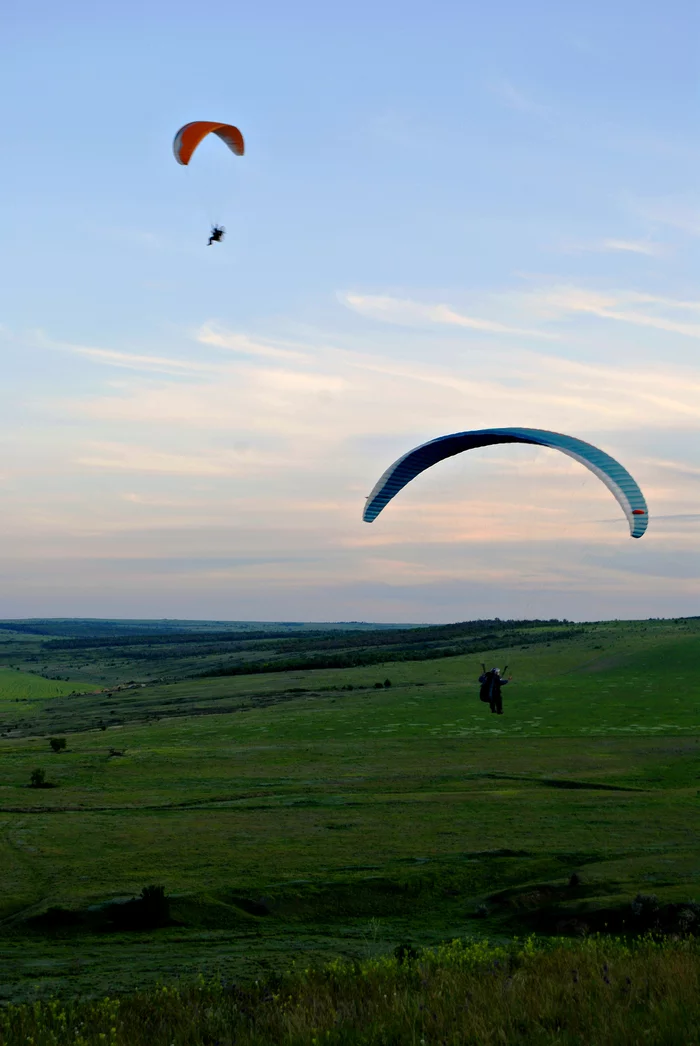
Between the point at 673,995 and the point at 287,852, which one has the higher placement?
the point at 673,995

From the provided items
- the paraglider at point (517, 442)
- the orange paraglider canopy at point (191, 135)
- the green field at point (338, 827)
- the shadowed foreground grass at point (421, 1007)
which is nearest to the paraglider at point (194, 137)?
the orange paraglider canopy at point (191, 135)

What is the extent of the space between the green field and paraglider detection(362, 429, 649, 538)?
847 cm

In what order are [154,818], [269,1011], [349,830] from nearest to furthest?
[269,1011] < [349,830] < [154,818]

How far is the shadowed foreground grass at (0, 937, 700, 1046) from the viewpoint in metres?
8.52

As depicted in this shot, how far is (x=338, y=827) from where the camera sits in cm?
2338

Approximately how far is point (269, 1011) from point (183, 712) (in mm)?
53184

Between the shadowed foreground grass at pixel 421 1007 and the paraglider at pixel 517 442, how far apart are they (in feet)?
59.3

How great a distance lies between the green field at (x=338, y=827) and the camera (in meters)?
14.3

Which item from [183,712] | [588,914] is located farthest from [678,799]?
[183,712]

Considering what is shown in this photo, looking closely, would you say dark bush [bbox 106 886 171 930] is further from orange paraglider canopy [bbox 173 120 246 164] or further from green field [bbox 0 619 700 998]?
orange paraglider canopy [bbox 173 120 246 164]

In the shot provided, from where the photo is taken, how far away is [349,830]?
22.9 m

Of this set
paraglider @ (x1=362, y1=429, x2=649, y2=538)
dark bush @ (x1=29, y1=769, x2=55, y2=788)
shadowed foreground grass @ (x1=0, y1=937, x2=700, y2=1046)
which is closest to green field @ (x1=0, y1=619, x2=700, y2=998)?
dark bush @ (x1=29, y1=769, x2=55, y2=788)

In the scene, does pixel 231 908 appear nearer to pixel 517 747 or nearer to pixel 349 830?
pixel 349 830

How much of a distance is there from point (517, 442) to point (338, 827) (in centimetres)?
1394
